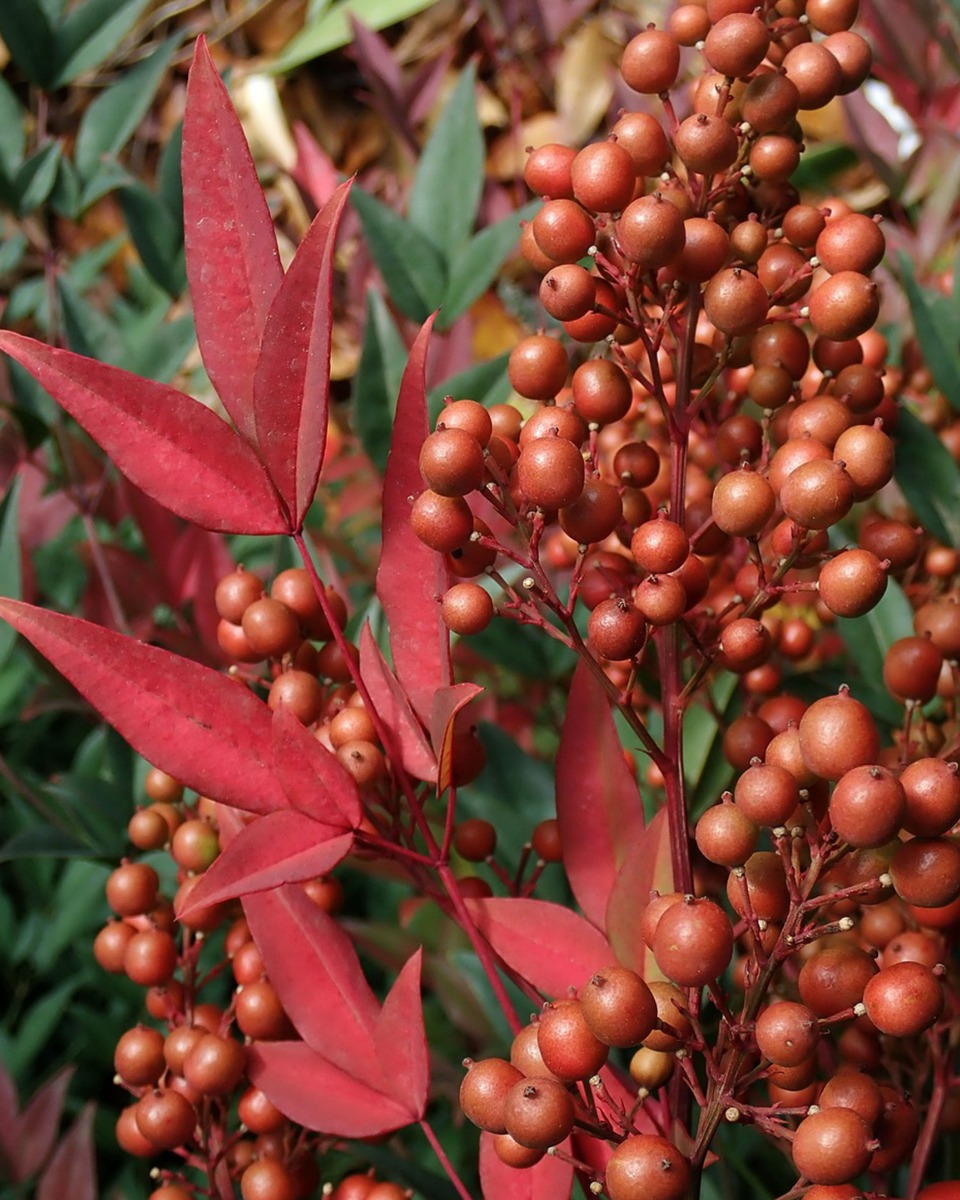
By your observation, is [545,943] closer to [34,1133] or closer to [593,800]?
[593,800]

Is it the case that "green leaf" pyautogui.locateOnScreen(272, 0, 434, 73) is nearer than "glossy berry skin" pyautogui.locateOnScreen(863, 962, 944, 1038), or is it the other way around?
"glossy berry skin" pyautogui.locateOnScreen(863, 962, 944, 1038)

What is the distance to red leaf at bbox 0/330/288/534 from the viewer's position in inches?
12.1

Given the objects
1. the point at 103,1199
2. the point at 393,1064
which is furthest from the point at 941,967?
the point at 103,1199

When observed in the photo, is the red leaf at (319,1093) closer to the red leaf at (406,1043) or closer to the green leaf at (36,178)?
the red leaf at (406,1043)

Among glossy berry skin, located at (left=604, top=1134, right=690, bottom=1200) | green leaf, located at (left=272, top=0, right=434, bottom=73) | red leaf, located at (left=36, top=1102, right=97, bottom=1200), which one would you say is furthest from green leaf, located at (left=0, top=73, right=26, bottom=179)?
glossy berry skin, located at (left=604, top=1134, right=690, bottom=1200)

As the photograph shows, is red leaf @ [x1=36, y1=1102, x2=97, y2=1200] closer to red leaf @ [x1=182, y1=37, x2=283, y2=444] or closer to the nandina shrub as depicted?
the nandina shrub

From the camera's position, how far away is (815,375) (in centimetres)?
43

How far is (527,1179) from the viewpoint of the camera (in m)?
0.33

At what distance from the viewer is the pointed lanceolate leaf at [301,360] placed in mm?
302

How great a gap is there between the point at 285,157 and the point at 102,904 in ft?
2.38

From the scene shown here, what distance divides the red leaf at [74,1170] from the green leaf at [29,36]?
552 mm

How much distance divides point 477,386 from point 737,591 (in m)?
0.21

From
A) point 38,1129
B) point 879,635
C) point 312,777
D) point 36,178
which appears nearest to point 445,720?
point 312,777

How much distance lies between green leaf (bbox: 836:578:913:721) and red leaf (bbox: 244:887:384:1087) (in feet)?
0.83
